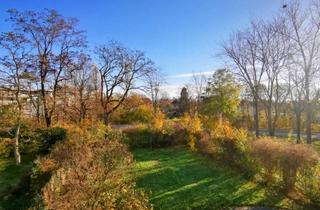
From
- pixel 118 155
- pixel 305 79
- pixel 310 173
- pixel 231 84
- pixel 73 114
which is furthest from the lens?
pixel 231 84

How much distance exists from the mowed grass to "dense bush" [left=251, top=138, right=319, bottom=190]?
0.78 metres

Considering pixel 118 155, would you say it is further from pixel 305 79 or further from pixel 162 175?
pixel 305 79

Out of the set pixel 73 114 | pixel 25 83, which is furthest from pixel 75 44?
pixel 73 114

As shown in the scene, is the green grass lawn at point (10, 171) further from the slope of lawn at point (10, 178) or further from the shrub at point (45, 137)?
the shrub at point (45, 137)

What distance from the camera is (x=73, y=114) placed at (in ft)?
89.2

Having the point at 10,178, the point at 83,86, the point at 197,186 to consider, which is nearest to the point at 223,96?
the point at 83,86

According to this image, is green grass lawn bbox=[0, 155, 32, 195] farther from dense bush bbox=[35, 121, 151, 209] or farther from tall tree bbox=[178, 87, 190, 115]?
tall tree bbox=[178, 87, 190, 115]

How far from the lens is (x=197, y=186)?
1074 centimetres

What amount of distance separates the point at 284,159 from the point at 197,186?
321 cm

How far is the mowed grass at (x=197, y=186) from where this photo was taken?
29.7ft

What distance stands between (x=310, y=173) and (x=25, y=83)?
54.0ft

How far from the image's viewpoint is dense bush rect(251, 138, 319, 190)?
30.0ft

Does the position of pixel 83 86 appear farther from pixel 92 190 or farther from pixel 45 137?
pixel 92 190

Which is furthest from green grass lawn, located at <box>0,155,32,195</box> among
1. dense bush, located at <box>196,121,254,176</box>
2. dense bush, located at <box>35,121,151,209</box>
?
dense bush, located at <box>196,121,254,176</box>
